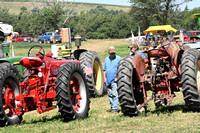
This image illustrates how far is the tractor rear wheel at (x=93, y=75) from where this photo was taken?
12391mm

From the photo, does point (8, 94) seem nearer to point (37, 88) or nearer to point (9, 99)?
point (9, 99)

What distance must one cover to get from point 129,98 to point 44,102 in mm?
1862

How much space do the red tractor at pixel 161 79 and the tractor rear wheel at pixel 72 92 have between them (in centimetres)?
106

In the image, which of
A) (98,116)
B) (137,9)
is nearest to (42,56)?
(98,116)

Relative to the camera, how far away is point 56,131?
7.37 m

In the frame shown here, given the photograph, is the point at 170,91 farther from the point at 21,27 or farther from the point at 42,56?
the point at 21,27

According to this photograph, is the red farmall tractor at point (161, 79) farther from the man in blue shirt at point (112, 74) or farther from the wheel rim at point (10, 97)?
the wheel rim at point (10, 97)

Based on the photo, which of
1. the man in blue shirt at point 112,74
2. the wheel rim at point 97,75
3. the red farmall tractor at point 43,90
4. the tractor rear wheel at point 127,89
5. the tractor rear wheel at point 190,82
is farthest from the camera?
the wheel rim at point 97,75

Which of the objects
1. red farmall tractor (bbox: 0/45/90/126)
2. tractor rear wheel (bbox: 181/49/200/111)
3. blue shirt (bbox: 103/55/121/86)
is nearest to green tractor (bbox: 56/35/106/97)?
blue shirt (bbox: 103/55/121/86)

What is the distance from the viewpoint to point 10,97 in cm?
852

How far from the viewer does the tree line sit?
63.7 meters

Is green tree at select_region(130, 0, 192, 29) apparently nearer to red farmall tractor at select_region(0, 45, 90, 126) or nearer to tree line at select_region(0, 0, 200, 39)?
tree line at select_region(0, 0, 200, 39)

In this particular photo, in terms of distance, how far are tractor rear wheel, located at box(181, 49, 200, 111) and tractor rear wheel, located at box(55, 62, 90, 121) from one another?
237cm

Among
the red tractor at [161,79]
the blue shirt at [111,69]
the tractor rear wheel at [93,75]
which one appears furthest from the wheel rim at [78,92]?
the tractor rear wheel at [93,75]
